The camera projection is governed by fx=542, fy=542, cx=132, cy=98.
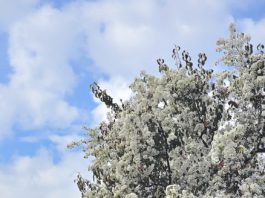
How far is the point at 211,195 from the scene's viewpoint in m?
20.6

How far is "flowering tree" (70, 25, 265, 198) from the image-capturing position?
2067cm

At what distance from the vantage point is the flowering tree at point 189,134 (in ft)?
67.8

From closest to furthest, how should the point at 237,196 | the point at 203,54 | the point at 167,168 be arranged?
the point at 237,196, the point at 167,168, the point at 203,54

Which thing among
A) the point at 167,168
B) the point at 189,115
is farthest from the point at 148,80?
the point at 167,168

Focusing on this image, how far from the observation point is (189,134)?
73.0ft

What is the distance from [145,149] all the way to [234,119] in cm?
427

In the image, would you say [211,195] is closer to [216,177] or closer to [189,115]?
[216,177]

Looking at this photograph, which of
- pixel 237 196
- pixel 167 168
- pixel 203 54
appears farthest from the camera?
pixel 203 54

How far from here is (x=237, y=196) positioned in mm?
20234

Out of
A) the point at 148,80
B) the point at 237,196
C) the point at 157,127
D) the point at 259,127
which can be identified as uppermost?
the point at 148,80

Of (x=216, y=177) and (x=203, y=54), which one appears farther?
(x=203, y=54)


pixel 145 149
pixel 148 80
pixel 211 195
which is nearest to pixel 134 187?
pixel 145 149

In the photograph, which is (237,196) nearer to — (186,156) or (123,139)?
(186,156)

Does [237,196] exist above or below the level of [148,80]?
below
